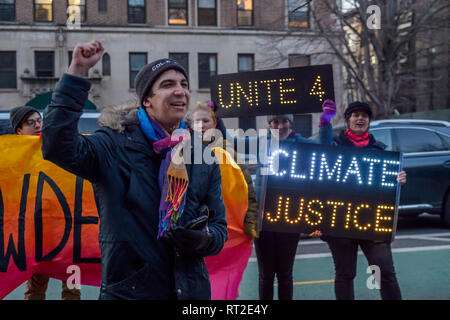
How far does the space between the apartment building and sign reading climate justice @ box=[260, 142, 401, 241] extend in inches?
767

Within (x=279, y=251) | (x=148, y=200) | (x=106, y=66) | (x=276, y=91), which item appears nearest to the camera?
(x=148, y=200)

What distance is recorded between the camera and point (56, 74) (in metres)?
24.7

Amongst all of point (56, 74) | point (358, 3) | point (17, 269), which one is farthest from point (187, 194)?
point (56, 74)

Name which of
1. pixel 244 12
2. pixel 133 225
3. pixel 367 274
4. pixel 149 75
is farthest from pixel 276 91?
pixel 244 12

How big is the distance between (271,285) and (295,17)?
23.4 m

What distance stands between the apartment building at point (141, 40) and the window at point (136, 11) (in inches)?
1.6

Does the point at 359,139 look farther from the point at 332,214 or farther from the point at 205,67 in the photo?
the point at 205,67

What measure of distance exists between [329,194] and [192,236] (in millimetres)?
2217

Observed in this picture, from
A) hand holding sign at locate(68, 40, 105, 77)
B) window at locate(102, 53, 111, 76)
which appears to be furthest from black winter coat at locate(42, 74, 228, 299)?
window at locate(102, 53, 111, 76)

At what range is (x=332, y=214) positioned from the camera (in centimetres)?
408

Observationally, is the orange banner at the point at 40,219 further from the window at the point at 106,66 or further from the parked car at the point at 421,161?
the window at the point at 106,66

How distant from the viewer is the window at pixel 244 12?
2667 cm

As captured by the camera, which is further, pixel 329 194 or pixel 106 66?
pixel 106 66

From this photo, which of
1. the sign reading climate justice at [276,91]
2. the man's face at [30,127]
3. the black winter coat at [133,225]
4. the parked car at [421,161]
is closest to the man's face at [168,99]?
the black winter coat at [133,225]
